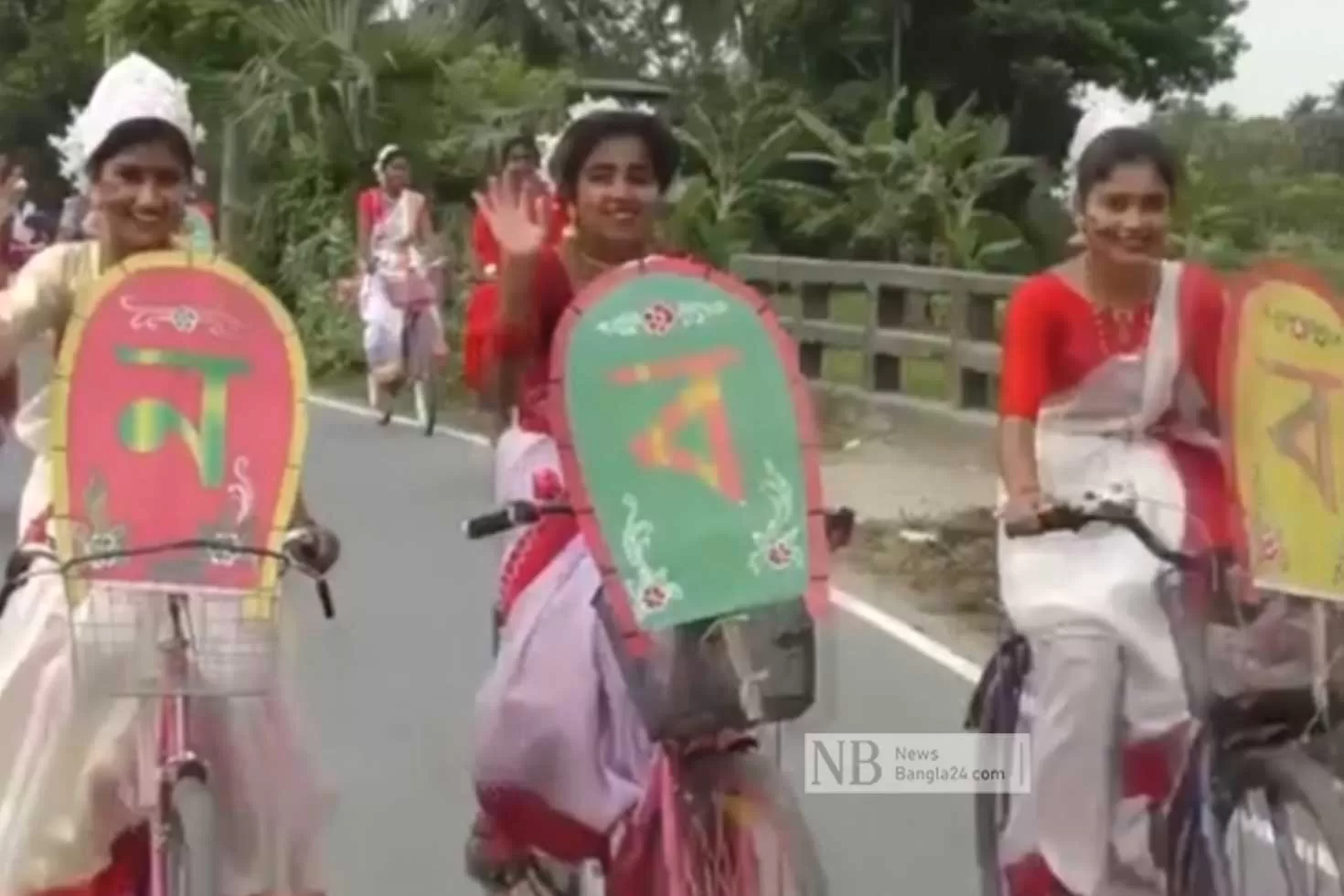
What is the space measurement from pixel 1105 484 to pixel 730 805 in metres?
1.20

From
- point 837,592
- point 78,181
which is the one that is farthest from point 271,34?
point 78,181

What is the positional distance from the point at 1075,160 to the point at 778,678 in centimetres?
156

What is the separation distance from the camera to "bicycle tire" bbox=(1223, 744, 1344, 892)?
4699 mm

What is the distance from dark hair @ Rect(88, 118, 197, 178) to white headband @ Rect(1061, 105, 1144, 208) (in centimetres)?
177

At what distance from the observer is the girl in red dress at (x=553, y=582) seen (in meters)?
5.25

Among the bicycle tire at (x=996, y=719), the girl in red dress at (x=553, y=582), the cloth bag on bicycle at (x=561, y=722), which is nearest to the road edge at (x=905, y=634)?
the bicycle tire at (x=996, y=719)

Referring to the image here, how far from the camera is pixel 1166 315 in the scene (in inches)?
218

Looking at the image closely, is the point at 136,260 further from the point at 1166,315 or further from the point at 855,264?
the point at 855,264

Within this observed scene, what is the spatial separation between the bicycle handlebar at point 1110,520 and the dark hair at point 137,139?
1744 millimetres

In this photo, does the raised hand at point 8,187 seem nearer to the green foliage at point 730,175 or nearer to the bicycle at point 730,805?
the bicycle at point 730,805

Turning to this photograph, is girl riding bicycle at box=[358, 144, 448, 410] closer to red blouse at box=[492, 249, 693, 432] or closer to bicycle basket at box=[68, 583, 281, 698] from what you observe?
red blouse at box=[492, 249, 693, 432]

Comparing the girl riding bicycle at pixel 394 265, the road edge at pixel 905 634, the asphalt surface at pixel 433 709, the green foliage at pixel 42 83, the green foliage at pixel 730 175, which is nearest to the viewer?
the asphalt surface at pixel 433 709

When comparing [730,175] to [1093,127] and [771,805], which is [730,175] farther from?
[771,805]

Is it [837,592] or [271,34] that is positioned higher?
[271,34]
